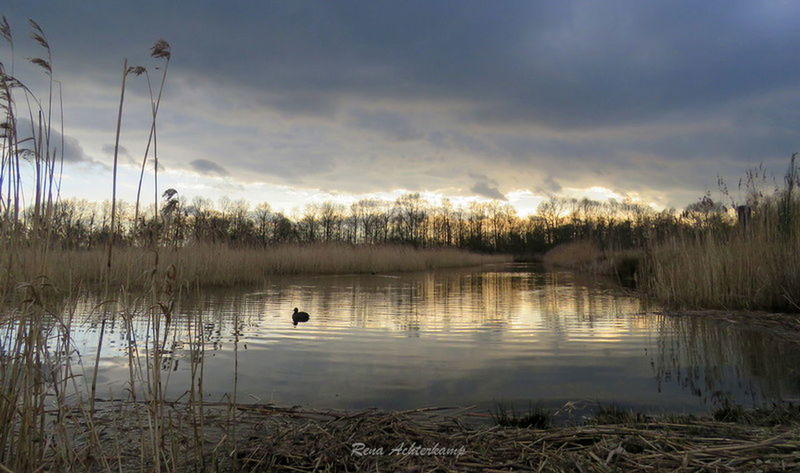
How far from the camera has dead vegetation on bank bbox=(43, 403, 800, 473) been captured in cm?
167

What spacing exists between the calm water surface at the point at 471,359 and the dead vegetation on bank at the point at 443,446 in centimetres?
31

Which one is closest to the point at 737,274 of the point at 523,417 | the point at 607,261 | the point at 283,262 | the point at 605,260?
the point at 523,417

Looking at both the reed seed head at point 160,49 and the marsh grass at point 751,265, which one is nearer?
the reed seed head at point 160,49

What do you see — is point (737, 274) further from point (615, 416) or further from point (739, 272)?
point (615, 416)

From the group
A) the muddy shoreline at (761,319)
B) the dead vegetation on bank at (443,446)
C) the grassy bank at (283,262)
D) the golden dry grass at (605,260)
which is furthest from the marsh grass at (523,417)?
the golden dry grass at (605,260)

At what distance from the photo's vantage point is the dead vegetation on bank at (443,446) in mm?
1675

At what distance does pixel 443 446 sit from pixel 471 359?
1.88 meters

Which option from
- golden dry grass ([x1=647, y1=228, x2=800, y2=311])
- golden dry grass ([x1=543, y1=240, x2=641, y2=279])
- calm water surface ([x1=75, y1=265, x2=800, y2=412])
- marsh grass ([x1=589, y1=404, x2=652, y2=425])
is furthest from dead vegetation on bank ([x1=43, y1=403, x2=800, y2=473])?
golden dry grass ([x1=543, y1=240, x2=641, y2=279])

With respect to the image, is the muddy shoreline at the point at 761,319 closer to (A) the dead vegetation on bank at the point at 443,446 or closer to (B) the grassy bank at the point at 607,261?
(A) the dead vegetation on bank at the point at 443,446

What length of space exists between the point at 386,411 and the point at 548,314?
14.8 ft

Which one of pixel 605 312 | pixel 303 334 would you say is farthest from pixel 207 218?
pixel 605 312

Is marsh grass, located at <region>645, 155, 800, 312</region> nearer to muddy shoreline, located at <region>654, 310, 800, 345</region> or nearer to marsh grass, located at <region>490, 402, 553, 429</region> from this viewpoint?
muddy shoreline, located at <region>654, 310, 800, 345</region>

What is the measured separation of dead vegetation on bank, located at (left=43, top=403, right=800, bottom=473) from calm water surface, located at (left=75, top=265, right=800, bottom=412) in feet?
1.01

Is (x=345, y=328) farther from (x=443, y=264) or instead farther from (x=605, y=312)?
(x=443, y=264)
